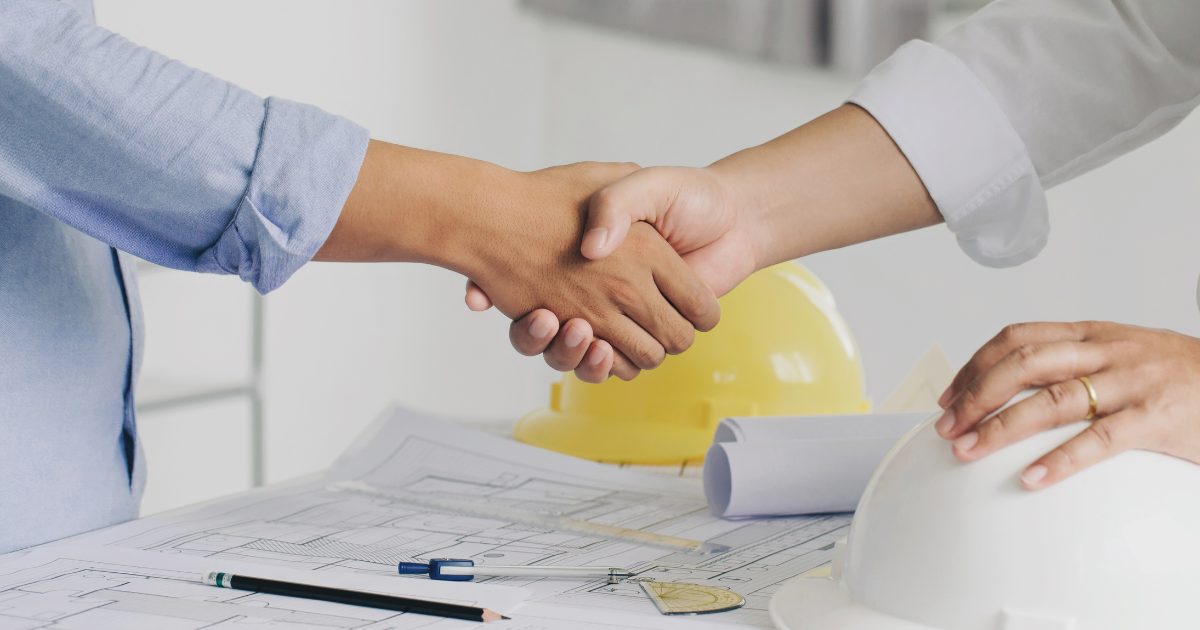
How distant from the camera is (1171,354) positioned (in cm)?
49

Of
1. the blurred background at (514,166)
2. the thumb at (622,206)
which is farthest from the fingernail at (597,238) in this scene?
the blurred background at (514,166)

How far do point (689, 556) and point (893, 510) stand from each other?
0.57 feet

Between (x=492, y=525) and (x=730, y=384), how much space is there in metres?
0.37

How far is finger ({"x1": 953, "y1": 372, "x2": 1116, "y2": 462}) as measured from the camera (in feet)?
1.49

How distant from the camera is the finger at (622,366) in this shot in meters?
0.85

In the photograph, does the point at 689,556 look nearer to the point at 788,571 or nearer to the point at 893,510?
the point at 788,571

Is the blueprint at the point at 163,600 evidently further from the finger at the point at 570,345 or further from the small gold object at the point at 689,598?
the finger at the point at 570,345

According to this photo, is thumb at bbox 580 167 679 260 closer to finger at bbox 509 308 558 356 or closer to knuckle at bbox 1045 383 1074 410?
finger at bbox 509 308 558 356

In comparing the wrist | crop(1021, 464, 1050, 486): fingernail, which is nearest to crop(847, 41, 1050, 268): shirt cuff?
the wrist

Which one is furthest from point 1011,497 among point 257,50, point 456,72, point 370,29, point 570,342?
point 456,72

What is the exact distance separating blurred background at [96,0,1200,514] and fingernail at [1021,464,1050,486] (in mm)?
867

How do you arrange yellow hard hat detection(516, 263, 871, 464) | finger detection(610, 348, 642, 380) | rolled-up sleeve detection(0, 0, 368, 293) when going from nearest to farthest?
rolled-up sleeve detection(0, 0, 368, 293), finger detection(610, 348, 642, 380), yellow hard hat detection(516, 263, 871, 464)

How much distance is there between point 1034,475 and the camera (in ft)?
1.42

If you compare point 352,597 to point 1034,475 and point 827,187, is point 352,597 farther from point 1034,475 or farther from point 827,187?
point 827,187
